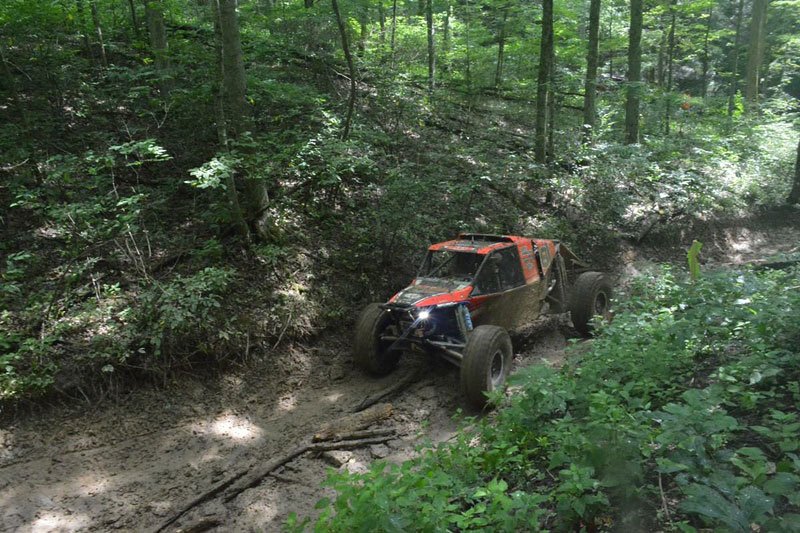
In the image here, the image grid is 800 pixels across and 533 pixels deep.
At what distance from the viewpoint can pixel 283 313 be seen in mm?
7730

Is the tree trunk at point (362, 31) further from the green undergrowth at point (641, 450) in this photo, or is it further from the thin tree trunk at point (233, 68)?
the green undergrowth at point (641, 450)

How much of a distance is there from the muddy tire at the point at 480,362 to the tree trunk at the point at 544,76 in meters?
6.76

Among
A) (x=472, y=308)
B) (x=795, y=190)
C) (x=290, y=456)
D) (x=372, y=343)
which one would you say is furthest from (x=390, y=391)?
(x=795, y=190)

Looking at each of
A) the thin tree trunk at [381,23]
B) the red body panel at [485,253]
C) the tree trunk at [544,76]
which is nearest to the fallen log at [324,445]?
the red body panel at [485,253]

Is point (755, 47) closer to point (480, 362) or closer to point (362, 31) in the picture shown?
point (362, 31)

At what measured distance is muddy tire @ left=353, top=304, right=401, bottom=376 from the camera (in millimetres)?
7227

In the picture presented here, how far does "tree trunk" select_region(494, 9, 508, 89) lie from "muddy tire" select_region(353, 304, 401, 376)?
11256 mm

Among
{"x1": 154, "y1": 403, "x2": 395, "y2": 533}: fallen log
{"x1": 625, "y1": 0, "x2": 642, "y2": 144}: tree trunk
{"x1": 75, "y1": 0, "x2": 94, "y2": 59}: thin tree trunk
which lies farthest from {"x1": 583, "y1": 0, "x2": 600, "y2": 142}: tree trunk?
{"x1": 75, "y1": 0, "x2": 94, "y2": 59}: thin tree trunk

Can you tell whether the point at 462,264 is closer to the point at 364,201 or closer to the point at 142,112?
the point at 364,201

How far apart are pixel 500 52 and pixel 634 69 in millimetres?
3896

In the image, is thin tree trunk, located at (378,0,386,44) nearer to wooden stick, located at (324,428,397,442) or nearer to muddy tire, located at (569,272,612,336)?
muddy tire, located at (569,272,612,336)

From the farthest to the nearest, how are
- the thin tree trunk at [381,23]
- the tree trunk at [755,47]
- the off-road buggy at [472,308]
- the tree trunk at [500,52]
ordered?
the tree trunk at [755,47], the tree trunk at [500,52], the thin tree trunk at [381,23], the off-road buggy at [472,308]

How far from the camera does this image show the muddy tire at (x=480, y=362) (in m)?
6.30

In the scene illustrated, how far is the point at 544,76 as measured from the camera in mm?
11516
